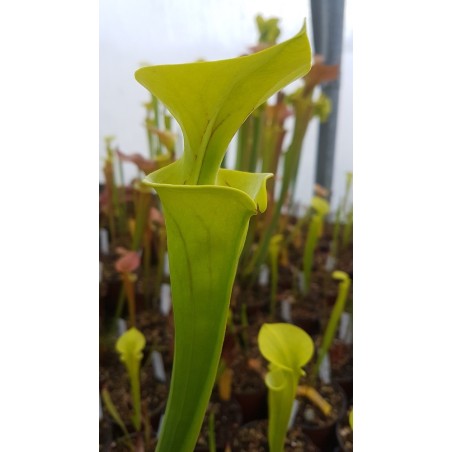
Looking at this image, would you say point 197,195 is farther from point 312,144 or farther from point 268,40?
point 312,144

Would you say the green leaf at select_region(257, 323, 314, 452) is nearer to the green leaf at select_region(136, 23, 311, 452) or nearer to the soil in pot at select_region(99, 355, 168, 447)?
the green leaf at select_region(136, 23, 311, 452)

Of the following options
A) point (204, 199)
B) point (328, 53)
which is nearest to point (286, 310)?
point (328, 53)

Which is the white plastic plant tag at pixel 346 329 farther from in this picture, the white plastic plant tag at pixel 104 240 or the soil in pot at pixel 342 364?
the white plastic plant tag at pixel 104 240

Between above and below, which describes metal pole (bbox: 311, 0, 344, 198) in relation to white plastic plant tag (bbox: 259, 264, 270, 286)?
above

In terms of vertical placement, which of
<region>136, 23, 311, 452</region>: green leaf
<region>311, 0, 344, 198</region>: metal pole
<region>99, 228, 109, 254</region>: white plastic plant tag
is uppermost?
<region>311, 0, 344, 198</region>: metal pole

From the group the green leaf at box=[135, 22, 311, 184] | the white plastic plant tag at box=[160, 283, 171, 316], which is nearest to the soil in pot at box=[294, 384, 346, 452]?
the white plastic plant tag at box=[160, 283, 171, 316]
